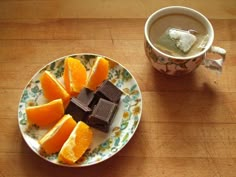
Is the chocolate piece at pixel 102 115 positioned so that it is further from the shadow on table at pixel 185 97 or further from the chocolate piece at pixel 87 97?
the shadow on table at pixel 185 97

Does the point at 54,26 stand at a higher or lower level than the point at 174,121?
higher

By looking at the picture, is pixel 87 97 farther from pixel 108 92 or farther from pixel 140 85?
pixel 140 85

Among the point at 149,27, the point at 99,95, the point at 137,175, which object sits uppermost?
the point at 149,27

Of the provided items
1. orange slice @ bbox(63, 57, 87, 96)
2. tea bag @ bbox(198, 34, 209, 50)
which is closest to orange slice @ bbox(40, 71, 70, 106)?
orange slice @ bbox(63, 57, 87, 96)

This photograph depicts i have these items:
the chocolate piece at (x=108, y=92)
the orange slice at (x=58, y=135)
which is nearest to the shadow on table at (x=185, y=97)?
the chocolate piece at (x=108, y=92)

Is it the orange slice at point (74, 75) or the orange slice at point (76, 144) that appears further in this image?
the orange slice at point (74, 75)

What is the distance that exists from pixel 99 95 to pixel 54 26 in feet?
0.97

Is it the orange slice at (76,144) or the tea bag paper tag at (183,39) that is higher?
the tea bag paper tag at (183,39)

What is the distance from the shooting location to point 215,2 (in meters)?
1.03

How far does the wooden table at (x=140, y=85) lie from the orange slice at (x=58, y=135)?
0.16 ft

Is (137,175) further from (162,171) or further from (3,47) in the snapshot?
(3,47)

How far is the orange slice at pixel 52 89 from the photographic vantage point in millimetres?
827

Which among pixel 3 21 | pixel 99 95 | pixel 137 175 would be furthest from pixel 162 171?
pixel 3 21

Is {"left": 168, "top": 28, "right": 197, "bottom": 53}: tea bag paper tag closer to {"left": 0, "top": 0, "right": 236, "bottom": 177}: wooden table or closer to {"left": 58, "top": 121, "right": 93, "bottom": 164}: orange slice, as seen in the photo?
{"left": 0, "top": 0, "right": 236, "bottom": 177}: wooden table
